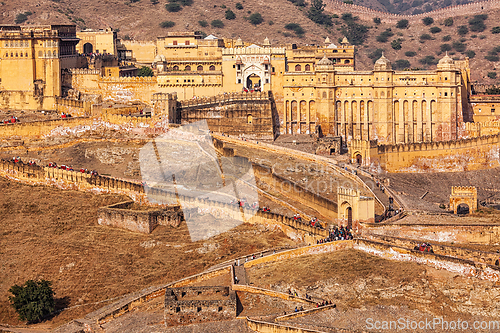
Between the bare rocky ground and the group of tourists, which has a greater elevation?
the group of tourists

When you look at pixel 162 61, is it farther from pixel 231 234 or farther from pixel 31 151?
pixel 231 234

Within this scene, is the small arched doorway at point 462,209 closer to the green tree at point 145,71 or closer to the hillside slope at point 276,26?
the green tree at point 145,71

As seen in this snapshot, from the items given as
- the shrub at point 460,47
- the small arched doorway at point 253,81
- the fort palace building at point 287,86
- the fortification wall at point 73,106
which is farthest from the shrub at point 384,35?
the fortification wall at point 73,106

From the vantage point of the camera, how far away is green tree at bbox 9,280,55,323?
49656 millimetres

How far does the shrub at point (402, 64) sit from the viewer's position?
455 feet

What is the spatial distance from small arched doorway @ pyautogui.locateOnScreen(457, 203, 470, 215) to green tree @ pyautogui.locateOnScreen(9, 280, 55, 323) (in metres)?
25.6

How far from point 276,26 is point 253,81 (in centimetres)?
5550

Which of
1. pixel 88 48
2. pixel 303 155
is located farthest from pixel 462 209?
pixel 88 48

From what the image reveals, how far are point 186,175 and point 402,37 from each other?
94118 mm

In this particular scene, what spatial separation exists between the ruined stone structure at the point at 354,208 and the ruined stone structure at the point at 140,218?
33.7ft

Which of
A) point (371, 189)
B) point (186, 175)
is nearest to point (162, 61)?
point (186, 175)

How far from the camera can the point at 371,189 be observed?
62.8 metres

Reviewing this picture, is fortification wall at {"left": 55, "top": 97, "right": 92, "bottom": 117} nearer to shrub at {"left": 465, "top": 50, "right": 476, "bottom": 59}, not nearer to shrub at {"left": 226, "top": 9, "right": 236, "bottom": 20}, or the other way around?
shrub at {"left": 226, "top": 9, "right": 236, "bottom": 20}

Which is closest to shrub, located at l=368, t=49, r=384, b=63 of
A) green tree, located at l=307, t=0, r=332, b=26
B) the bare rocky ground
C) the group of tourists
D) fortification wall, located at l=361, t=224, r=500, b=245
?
green tree, located at l=307, t=0, r=332, b=26
